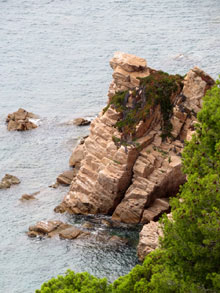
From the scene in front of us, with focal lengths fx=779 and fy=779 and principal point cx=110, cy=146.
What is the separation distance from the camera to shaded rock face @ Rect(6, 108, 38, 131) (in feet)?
368

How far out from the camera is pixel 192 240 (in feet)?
167

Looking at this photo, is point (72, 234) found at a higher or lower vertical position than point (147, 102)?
lower

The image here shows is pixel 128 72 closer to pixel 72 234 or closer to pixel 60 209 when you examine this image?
pixel 60 209

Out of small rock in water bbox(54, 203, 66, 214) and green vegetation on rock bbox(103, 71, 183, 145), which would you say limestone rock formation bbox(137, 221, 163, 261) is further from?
small rock in water bbox(54, 203, 66, 214)

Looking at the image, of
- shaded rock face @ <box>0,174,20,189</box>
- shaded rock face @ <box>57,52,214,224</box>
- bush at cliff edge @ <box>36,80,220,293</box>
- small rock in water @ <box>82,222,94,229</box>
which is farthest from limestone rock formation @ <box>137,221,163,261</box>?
shaded rock face @ <box>0,174,20,189</box>

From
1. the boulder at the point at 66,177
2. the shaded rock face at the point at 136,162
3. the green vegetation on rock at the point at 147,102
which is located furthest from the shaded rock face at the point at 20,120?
the green vegetation on rock at the point at 147,102

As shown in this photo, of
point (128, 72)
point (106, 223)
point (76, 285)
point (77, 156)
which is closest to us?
point (76, 285)

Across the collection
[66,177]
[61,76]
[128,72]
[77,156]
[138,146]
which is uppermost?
[128,72]

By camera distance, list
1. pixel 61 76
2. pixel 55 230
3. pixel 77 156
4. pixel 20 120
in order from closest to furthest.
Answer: pixel 55 230
pixel 77 156
pixel 20 120
pixel 61 76

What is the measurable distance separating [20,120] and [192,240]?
66289 millimetres

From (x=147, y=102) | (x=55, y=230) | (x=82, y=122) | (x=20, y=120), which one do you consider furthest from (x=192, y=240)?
(x=20, y=120)

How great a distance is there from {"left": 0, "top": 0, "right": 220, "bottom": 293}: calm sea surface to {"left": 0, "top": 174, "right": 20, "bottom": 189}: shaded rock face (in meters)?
0.88

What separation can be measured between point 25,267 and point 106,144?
18.8 meters

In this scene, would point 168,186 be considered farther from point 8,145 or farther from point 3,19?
point 3,19
